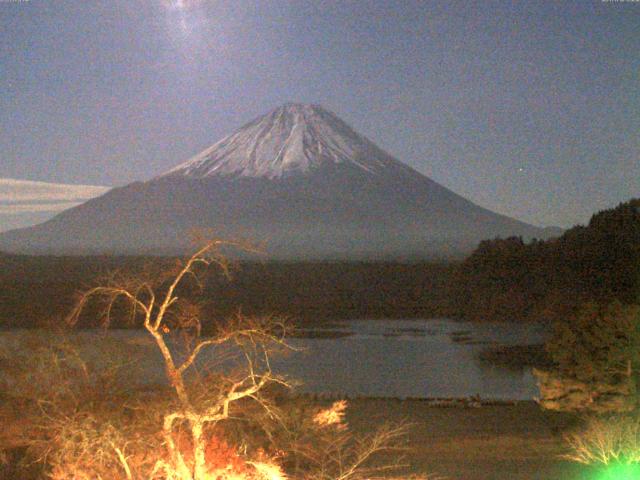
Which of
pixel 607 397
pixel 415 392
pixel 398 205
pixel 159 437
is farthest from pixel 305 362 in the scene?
pixel 398 205

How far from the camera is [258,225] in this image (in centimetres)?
6106

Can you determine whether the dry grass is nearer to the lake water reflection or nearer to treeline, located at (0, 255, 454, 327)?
the lake water reflection

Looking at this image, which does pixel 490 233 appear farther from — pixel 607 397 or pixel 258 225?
pixel 607 397

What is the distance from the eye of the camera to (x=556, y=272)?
22.2 m

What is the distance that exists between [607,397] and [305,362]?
1189 centimetres

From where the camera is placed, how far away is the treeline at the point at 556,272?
59.3ft

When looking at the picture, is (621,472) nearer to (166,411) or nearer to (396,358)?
(166,411)

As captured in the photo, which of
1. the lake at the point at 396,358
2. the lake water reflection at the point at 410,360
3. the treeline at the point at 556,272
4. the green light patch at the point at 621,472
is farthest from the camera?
the treeline at the point at 556,272

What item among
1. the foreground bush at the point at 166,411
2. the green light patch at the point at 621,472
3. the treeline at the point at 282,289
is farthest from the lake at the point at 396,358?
the green light patch at the point at 621,472

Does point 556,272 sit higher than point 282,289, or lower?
higher

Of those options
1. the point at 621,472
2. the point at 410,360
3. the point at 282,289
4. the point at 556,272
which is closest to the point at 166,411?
the point at 621,472

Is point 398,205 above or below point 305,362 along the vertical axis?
above

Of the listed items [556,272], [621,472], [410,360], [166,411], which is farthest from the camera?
[410,360]

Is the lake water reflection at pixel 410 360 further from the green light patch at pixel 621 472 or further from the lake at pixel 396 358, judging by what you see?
the green light patch at pixel 621 472
